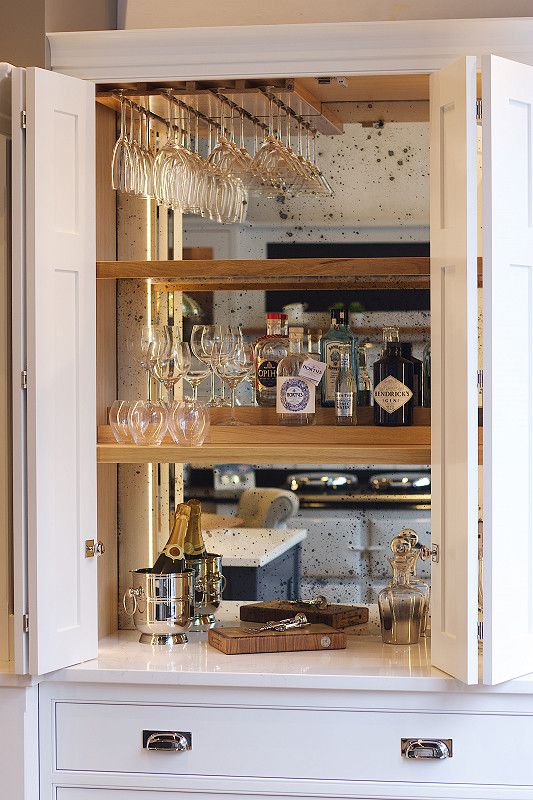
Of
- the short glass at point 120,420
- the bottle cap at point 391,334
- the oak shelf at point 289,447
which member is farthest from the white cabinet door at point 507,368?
the short glass at point 120,420

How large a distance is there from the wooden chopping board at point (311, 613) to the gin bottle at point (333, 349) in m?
0.57

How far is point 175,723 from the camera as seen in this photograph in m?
2.59

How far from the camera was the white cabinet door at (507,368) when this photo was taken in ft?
7.76

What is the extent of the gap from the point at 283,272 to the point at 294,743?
1177 mm

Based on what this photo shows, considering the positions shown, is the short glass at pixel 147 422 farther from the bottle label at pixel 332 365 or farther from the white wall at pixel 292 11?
the white wall at pixel 292 11

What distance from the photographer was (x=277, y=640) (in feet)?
9.10

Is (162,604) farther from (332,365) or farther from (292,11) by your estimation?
(292,11)

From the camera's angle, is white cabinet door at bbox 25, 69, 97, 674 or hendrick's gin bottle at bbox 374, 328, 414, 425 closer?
white cabinet door at bbox 25, 69, 97, 674

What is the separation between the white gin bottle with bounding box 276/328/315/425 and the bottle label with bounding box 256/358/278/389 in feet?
0.21

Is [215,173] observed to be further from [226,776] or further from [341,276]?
[226,776]

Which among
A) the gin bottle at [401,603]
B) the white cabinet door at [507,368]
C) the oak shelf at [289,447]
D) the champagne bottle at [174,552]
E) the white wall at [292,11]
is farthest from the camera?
the white wall at [292,11]

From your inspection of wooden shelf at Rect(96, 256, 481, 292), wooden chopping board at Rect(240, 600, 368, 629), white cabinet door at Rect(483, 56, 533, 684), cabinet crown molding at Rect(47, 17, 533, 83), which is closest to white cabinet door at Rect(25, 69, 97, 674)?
cabinet crown molding at Rect(47, 17, 533, 83)

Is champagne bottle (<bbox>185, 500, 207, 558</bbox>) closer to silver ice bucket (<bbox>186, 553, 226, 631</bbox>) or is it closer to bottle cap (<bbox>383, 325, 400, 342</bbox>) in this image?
silver ice bucket (<bbox>186, 553, 226, 631</bbox>)

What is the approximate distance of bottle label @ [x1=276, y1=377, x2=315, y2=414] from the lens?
9.65 feet
